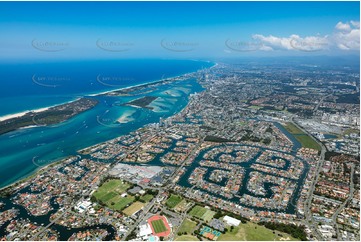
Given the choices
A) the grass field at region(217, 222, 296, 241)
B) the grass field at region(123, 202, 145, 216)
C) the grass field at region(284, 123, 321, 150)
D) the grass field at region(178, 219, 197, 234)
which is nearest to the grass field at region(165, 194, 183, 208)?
the grass field at region(123, 202, 145, 216)

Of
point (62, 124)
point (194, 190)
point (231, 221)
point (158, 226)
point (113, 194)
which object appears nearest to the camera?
point (158, 226)

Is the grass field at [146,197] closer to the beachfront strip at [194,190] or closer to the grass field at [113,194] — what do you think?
the beachfront strip at [194,190]

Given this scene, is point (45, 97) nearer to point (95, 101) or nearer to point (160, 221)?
point (95, 101)

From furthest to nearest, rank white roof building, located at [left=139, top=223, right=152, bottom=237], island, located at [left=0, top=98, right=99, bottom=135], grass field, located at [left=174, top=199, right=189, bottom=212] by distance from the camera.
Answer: island, located at [left=0, top=98, right=99, bottom=135] → grass field, located at [left=174, top=199, right=189, bottom=212] → white roof building, located at [left=139, top=223, right=152, bottom=237]

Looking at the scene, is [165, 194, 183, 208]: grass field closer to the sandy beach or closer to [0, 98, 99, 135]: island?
the sandy beach

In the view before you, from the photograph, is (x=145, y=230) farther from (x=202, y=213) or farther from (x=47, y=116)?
(x=47, y=116)

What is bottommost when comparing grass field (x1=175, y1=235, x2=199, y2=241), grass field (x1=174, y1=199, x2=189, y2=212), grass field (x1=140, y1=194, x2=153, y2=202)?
grass field (x1=175, y1=235, x2=199, y2=241)

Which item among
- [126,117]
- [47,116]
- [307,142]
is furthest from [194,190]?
[47,116]

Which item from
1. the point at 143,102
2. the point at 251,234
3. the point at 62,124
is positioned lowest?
the point at 251,234
